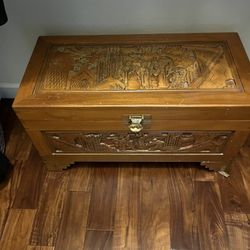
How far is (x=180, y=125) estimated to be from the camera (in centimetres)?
80

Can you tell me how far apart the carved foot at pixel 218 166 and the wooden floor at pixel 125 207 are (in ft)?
0.08

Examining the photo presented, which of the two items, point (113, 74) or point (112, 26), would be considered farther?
point (112, 26)

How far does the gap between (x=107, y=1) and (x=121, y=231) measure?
0.82m

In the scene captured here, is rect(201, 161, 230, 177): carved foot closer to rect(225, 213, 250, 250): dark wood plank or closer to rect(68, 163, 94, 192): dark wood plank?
rect(225, 213, 250, 250): dark wood plank

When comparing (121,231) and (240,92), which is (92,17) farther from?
(121,231)

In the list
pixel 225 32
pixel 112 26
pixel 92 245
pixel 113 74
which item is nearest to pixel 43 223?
pixel 92 245

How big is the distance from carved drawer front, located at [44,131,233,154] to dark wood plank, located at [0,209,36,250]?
26 centimetres

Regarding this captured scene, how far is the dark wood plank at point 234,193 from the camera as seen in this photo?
94 centimetres

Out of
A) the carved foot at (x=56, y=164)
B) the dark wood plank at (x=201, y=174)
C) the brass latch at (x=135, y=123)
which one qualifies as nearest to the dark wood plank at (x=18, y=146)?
the carved foot at (x=56, y=164)

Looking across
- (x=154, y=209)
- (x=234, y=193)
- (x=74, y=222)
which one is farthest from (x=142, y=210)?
(x=234, y=193)

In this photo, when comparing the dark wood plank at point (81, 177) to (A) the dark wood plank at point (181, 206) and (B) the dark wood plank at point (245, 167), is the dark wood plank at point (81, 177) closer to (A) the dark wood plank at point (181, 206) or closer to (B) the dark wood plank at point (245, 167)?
(A) the dark wood plank at point (181, 206)

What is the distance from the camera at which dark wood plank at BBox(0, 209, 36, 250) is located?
895 millimetres

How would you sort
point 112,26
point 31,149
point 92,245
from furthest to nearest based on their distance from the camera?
point 31,149
point 112,26
point 92,245

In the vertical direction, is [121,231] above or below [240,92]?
below
